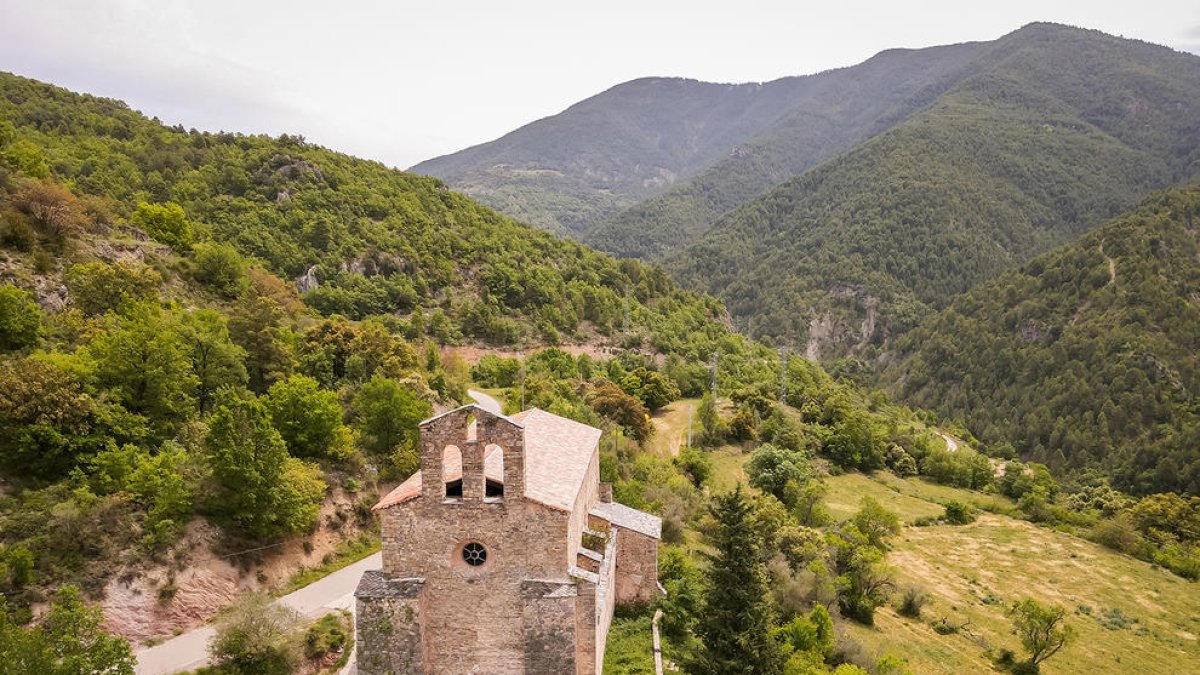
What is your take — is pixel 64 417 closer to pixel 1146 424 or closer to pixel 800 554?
pixel 800 554

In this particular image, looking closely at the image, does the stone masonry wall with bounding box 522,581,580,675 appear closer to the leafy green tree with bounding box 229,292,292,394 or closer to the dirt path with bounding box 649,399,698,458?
the leafy green tree with bounding box 229,292,292,394

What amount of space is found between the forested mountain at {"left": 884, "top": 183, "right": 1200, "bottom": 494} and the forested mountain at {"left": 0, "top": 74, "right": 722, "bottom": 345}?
75.0 metres

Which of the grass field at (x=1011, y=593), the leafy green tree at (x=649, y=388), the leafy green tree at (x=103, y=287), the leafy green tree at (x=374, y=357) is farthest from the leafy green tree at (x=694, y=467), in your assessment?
the leafy green tree at (x=103, y=287)

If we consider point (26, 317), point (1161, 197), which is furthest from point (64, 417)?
point (1161, 197)

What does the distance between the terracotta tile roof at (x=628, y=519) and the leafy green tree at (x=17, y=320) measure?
87.0ft

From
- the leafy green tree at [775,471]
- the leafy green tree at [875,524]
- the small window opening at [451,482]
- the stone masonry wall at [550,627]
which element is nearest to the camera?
the stone masonry wall at [550,627]

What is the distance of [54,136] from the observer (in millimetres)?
65750

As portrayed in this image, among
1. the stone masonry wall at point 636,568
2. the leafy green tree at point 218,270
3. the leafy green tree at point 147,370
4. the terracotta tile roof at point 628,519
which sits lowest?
the stone masonry wall at point 636,568

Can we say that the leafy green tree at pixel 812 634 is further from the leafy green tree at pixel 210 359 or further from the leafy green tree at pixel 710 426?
the leafy green tree at pixel 710 426

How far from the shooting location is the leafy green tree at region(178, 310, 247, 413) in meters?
31.6

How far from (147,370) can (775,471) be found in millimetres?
42031

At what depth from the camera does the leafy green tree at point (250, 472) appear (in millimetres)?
25281

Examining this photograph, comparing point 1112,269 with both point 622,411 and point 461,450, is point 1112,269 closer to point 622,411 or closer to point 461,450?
point 622,411

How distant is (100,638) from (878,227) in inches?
7848
